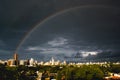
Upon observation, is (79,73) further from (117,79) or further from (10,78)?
(10,78)

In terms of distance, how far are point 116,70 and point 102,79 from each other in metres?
58.2

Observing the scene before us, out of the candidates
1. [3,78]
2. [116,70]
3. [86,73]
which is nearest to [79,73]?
[86,73]

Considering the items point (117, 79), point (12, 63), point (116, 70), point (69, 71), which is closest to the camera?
point (117, 79)

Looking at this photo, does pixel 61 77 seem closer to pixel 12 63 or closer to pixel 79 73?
pixel 79 73

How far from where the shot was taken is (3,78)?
54.1 m

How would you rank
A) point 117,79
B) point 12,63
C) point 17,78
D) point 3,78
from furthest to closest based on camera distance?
1. point 12,63
2. point 117,79
3. point 17,78
4. point 3,78

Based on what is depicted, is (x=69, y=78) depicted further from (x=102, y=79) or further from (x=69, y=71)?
(x=102, y=79)

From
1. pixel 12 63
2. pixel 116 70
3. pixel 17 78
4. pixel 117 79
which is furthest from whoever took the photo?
pixel 12 63

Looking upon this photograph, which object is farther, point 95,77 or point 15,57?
point 15,57

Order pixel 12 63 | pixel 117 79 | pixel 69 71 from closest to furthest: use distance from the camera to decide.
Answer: pixel 117 79, pixel 69 71, pixel 12 63

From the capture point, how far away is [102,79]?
209 ft

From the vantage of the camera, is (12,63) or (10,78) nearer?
(10,78)

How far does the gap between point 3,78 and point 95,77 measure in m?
21.1

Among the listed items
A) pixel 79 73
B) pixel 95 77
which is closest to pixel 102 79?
pixel 95 77
